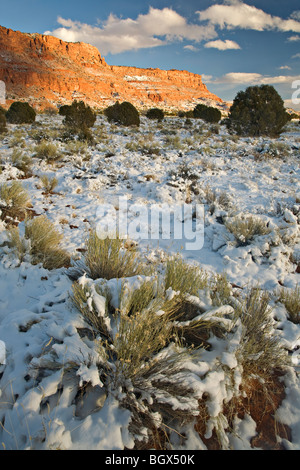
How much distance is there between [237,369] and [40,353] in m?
1.39

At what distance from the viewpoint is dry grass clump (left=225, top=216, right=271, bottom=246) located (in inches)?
164

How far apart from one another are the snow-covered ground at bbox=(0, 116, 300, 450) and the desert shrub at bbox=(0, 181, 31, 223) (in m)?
0.42

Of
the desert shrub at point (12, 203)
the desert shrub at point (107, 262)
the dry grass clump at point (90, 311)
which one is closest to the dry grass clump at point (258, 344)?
the dry grass clump at point (90, 311)

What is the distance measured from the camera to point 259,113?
48.0 ft

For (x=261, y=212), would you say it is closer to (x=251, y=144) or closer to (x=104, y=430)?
(x=104, y=430)

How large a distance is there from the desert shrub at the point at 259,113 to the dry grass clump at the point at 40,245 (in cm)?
A: 1527

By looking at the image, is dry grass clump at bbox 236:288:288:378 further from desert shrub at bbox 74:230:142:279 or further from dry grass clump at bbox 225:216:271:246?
dry grass clump at bbox 225:216:271:246

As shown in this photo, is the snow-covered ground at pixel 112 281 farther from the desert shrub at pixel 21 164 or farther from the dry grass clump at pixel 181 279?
the dry grass clump at pixel 181 279

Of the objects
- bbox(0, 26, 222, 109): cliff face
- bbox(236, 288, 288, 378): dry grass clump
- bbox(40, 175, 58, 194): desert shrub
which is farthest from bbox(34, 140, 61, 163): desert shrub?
bbox(0, 26, 222, 109): cliff face

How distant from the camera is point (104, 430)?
1.27m

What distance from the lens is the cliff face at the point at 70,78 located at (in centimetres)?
5166

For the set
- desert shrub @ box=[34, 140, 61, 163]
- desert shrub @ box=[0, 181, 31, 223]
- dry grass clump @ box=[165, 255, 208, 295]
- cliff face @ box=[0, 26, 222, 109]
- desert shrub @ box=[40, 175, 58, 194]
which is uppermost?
cliff face @ box=[0, 26, 222, 109]

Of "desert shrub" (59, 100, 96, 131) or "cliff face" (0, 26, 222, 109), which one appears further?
"cliff face" (0, 26, 222, 109)
